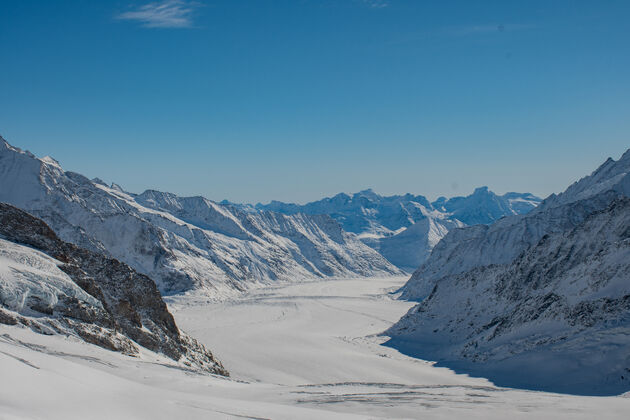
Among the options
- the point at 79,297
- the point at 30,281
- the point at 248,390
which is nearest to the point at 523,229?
the point at 248,390

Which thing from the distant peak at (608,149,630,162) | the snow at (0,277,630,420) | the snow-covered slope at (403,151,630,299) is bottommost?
the snow at (0,277,630,420)

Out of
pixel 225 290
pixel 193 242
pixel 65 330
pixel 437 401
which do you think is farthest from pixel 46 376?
pixel 193 242

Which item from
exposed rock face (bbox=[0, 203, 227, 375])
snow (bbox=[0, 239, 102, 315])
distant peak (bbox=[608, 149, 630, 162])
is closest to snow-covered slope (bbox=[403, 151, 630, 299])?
distant peak (bbox=[608, 149, 630, 162])

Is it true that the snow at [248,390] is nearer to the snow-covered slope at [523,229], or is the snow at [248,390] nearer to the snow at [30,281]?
the snow at [30,281]

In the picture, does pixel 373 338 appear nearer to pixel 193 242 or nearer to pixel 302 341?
pixel 302 341

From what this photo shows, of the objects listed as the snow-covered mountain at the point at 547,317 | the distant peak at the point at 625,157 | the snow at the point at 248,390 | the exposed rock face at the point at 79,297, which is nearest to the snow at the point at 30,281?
the exposed rock face at the point at 79,297

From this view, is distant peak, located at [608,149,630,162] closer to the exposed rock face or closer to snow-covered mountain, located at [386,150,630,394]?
snow-covered mountain, located at [386,150,630,394]
